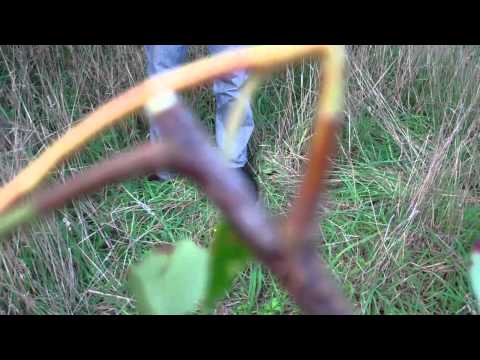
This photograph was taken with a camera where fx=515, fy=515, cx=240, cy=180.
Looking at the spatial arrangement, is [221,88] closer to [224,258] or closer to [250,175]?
[250,175]

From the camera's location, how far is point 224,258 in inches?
8.2

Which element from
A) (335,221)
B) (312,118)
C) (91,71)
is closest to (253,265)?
(335,221)

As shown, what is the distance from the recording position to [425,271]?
1552 mm

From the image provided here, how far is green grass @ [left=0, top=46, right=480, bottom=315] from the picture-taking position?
4.96 feet

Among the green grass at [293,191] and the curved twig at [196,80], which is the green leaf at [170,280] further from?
the green grass at [293,191]

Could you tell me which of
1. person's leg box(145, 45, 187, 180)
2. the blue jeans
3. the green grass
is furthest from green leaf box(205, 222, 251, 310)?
person's leg box(145, 45, 187, 180)

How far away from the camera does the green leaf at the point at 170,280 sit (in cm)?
24

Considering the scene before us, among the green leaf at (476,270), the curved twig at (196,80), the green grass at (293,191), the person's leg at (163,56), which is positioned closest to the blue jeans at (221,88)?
the person's leg at (163,56)

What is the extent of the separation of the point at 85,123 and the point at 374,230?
1588 mm

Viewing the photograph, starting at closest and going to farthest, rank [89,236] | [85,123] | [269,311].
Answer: [85,123] → [269,311] → [89,236]

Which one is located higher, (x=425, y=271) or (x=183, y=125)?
(x=183, y=125)

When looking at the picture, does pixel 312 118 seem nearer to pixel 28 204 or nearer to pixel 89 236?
pixel 89 236

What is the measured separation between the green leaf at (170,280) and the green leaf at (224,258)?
37 mm

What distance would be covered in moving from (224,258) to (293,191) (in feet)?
5.26
